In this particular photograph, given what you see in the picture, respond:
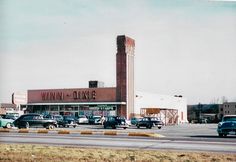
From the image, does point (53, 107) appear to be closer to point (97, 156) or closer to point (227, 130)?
point (227, 130)

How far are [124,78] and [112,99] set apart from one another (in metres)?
3.72

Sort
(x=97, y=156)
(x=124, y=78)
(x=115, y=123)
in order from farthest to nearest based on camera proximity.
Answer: (x=124, y=78) → (x=115, y=123) → (x=97, y=156)

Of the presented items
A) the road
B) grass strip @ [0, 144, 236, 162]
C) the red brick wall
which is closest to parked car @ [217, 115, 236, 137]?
the road

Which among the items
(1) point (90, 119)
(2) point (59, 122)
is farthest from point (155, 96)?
(2) point (59, 122)

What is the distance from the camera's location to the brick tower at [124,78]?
59353 mm

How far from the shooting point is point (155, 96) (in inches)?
2729

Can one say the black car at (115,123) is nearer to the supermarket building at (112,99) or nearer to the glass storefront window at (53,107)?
the supermarket building at (112,99)

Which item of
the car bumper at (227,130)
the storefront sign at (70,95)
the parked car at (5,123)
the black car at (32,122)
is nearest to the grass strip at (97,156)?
the car bumper at (227,130)

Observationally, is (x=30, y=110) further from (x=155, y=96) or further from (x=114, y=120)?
(x=114, y=120)

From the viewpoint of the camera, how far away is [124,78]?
5981cm

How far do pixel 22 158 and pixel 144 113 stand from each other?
51878 mm

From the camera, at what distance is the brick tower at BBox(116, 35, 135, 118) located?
59.4 meters

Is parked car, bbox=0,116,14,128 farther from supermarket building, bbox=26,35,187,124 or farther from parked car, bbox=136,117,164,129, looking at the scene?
supermarket building, bbox=26,35,187,124

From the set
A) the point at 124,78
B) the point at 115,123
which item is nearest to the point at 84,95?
the point at 124,78
